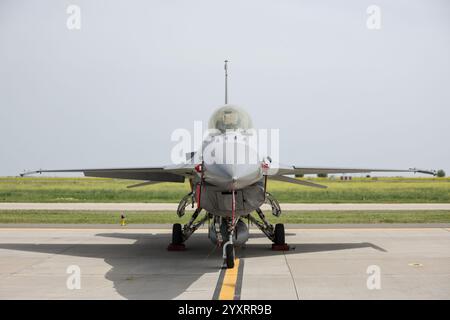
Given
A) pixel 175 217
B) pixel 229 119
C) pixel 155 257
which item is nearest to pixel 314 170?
pixel 229 119

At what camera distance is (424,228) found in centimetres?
2206

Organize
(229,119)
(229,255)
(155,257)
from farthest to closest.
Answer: (155,257)
(229,119)
(229,255)

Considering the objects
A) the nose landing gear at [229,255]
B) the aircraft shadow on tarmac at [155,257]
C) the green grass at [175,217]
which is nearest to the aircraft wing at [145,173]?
the nose landing gear at [229,255]

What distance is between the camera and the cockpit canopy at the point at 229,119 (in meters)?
13.6

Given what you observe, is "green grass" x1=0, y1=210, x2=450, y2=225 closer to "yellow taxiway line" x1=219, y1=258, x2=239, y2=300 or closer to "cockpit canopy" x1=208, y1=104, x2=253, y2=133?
"cockpit canopy" x1=208, y1=104, x2=253, y2=133

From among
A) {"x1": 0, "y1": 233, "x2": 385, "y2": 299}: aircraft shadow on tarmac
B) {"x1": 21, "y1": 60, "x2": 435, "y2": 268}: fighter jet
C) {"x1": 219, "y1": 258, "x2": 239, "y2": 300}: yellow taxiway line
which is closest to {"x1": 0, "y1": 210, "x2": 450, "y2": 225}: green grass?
{"x1": 0, "y1": 233, "x2": 385, "y2": 299}: aircraft shadow on tarmac

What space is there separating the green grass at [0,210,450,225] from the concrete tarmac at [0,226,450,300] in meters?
5.28

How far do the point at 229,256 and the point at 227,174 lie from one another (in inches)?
104

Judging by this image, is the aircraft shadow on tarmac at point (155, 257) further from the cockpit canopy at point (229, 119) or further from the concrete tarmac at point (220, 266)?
the cockpit canopy at point (229, 119)

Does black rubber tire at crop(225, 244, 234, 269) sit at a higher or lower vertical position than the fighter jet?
lower

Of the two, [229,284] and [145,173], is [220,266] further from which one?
[145,173]

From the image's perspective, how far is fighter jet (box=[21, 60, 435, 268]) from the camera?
422 inches

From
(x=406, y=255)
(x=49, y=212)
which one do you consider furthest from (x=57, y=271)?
(x=49, y=212)

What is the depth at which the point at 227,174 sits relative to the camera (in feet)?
34.3
